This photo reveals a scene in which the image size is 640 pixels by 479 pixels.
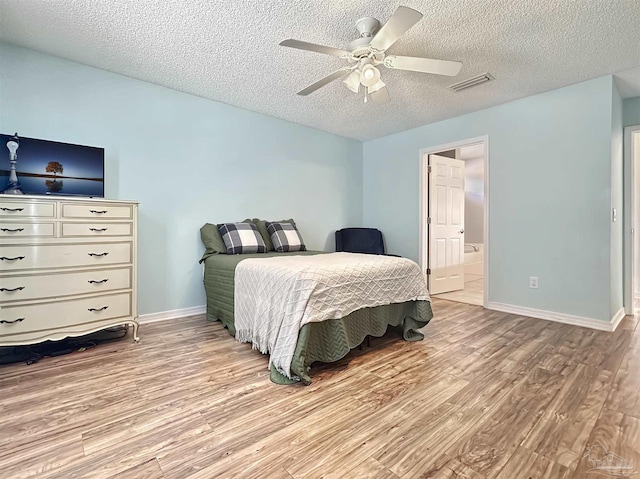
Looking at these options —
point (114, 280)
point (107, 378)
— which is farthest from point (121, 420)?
point (114, 280)

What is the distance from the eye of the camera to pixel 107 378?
1.93 meters

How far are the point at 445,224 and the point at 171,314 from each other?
383 cm

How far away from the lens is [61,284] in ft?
7.25

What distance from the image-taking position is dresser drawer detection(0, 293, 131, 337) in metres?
2.04

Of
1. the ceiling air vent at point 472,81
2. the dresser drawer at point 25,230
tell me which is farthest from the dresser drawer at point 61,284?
the ceiling air vent at point 472,81

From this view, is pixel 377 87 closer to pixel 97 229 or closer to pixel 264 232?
pixel 264 232

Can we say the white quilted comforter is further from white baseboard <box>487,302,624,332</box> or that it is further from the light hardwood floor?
white baseboard <box>487,302,624,332</box>

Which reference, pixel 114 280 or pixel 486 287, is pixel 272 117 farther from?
pixel 486 287

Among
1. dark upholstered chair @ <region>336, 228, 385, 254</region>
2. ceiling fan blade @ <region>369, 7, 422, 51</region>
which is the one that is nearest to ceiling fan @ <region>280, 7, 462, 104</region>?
ceiling fan blade @ <region>369, 7, 422, 51</region>

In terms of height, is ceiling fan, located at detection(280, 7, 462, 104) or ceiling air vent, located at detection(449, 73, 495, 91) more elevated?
ceiling air vent, located at detection(449, 73, 495, 91)

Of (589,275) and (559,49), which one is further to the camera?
Result: (589,275)

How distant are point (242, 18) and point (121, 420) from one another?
8.18 ft

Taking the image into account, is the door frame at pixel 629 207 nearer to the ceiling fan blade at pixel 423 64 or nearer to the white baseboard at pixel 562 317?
the white baseboard at pixel 562 317

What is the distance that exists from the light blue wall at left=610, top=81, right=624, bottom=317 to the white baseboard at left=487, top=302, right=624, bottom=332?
0.34ft
